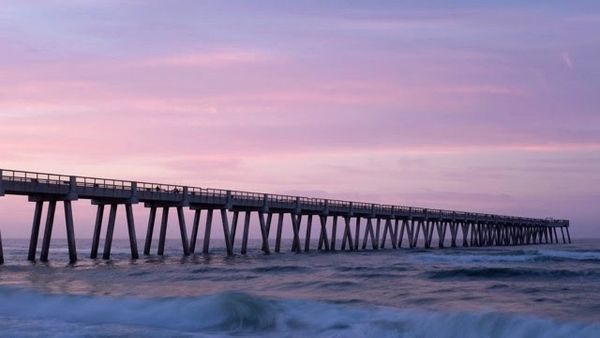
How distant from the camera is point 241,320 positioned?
18438 mm

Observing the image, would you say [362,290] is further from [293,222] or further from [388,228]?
[388,228]

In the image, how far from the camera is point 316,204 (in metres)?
56.4

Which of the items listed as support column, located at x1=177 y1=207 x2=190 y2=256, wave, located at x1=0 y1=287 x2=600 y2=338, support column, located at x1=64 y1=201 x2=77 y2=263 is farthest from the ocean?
support column, located at x1=177 y1=207 x2=190 y2=256

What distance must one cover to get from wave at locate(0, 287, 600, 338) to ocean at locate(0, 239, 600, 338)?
25mm

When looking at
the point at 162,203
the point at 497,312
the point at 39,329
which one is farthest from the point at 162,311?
the point at 162,203

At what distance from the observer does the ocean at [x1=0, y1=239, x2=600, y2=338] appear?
17109 millimetres

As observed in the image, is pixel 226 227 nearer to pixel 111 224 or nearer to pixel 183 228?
pixel 183 228

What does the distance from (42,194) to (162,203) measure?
9008mm

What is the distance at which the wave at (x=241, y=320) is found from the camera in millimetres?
16766

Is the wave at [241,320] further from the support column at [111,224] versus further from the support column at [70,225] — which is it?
the support column at [111,224]

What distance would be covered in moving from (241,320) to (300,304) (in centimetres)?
211

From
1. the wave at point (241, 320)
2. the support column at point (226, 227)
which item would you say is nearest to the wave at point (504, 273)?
the wave at point (241, 320)

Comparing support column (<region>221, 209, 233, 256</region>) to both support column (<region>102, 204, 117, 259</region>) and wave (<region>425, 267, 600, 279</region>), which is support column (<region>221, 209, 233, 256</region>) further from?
wave (<region>425, 267, 600, 279</region>)

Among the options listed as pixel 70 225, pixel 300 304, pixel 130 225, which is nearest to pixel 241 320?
pixel 300 304
